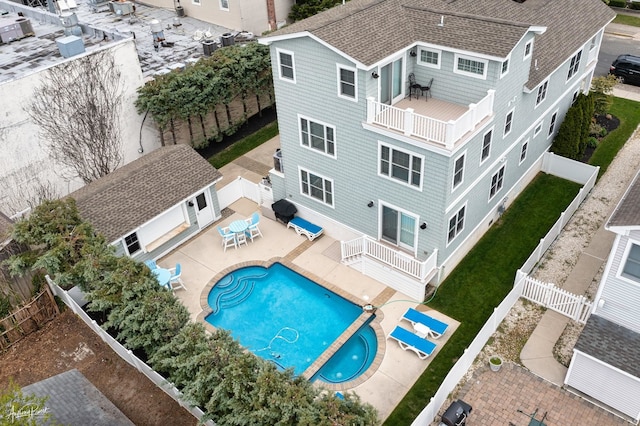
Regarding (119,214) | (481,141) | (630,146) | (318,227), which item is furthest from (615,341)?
(119,214)

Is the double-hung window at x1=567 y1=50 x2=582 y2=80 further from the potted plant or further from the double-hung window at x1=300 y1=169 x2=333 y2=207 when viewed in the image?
the potted plant

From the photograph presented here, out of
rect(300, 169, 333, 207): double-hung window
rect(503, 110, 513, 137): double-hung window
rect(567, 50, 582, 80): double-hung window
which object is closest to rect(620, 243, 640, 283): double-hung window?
rect(503, 110, 513, 137): double-hung window

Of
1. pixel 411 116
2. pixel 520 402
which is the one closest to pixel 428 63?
pixel 411 116

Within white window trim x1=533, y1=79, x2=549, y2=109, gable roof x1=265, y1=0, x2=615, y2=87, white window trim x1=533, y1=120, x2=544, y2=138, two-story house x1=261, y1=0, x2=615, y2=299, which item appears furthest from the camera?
white window trim x1=533, y1=120, x2=544, y2=138

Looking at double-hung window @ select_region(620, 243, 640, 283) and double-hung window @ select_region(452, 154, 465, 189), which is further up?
double-hung window @ select_region(452, 154, 465, 189)

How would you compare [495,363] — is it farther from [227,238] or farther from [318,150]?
[227,238]

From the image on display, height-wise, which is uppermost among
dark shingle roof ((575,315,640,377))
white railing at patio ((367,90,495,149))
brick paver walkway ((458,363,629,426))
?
white railing at patio ((367,90,495,149))

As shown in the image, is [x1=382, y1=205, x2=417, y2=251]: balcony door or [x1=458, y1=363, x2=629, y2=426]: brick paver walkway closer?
[x1=458, y1=363, x2=629, y2=426]: brick paver walkway
